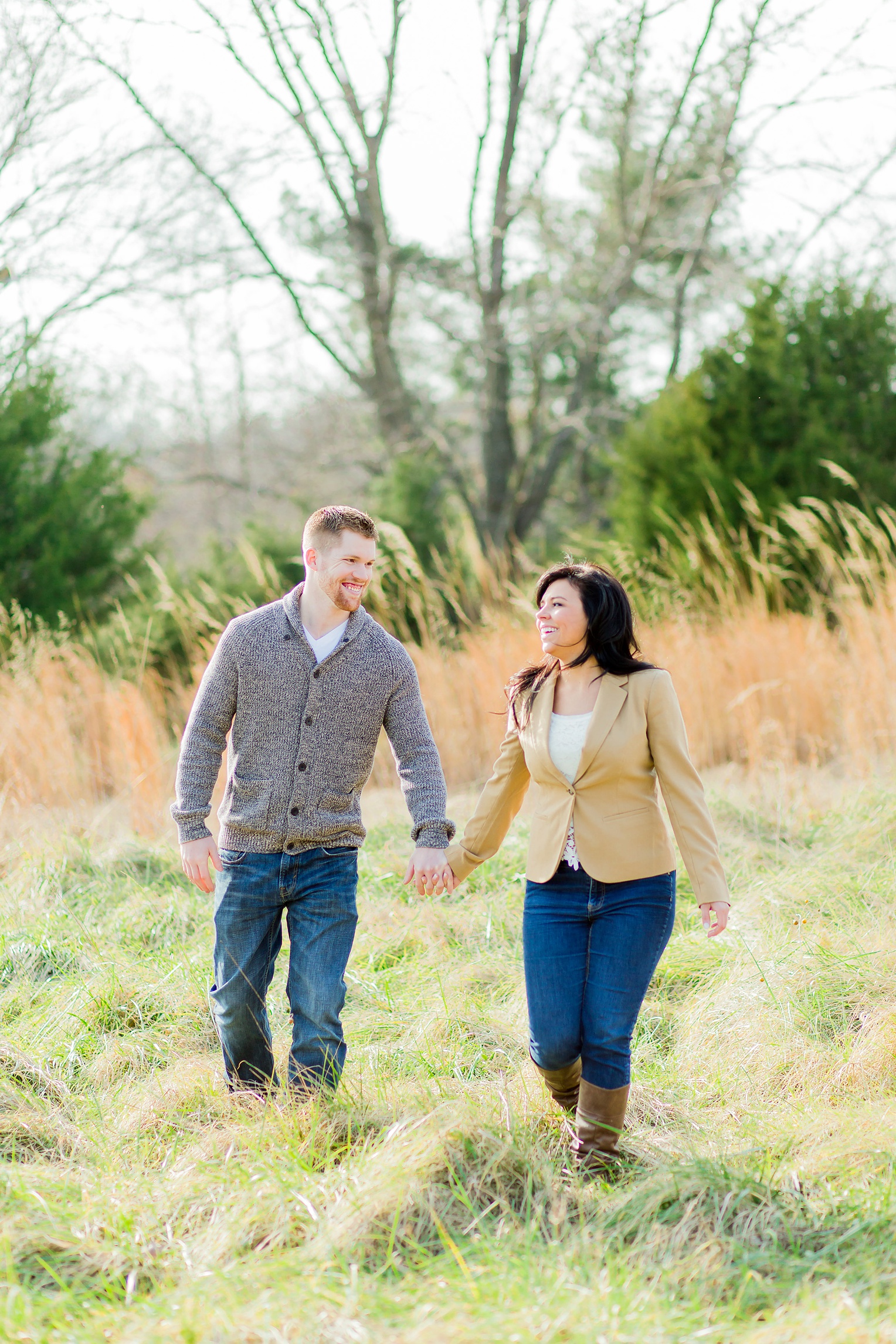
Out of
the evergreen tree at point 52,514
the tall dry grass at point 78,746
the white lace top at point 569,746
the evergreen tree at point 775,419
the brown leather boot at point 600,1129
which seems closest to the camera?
the brown leather boot at point 600,1129

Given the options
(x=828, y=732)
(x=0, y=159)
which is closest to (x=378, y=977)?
(x=828, y=732)

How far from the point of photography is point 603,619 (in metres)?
2.59

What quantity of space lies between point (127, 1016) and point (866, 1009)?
2.26 metres

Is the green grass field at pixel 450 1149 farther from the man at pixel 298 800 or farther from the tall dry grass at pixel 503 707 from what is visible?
the tall dry grass at pixel 503 707

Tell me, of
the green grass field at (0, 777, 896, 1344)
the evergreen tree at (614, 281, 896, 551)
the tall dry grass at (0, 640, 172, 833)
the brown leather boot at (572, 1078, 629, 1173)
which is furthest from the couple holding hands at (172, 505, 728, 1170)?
the evergreen tree at (614, 281, 896, 551)

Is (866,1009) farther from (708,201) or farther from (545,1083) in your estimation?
(708,201)

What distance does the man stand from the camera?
8.68 feet

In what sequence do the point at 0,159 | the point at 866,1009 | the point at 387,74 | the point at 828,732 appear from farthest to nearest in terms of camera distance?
the point at 387,74 < the point at 0,159 < the point at 828,732 < the point at 866,1009

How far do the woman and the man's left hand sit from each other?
23cm

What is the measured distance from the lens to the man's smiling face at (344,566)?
2.66m

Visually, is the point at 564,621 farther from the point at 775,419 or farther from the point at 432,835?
the point at 775,419

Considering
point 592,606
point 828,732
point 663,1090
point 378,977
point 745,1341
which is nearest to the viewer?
point 745,1341

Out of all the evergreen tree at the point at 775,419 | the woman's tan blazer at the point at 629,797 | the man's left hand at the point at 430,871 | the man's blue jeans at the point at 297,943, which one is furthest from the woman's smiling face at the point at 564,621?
the evergreen tree at the point at 775,419

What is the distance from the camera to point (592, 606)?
8.50 ft
